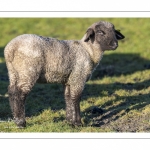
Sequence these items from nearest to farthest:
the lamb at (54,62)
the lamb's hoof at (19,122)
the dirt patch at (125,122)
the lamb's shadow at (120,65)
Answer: the lamb at (54,62)
the lamb's hoof at (19,122)
the dirt patch at (125,122)
the lamb's shadow at (120,65)

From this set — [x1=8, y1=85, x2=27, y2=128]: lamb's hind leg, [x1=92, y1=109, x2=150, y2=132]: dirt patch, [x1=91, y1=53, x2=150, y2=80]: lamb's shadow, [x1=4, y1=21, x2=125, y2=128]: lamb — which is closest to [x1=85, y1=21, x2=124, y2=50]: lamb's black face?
[x1=4, y1=21, x2=125, y2=128]: lamb

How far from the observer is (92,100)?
48.7 ft

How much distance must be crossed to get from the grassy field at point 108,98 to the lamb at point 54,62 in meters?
0.73

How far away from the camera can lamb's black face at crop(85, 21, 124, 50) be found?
1132cm

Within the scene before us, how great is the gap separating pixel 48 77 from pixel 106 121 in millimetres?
2367

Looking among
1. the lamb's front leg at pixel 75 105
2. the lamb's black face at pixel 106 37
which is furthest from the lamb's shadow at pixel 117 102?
the lamb's black face at pixel 106 37

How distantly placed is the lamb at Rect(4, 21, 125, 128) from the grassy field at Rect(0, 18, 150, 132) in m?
0.73

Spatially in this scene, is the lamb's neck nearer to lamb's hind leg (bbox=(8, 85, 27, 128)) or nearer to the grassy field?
the grassy field

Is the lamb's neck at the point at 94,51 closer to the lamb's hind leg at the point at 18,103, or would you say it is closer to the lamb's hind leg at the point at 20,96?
the lamb's hind leg at the point at 20,96

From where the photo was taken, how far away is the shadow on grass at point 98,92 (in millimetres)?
13495

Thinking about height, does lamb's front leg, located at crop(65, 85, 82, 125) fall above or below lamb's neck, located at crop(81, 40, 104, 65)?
below

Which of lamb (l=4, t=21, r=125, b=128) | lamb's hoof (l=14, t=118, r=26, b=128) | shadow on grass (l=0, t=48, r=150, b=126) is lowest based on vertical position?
shadow on grass (l=0, t=48, r=150, b=126)
